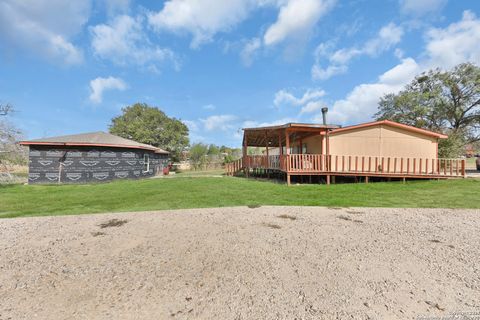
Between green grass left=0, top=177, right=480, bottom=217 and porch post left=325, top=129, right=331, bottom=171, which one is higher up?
porch post left=325, top=129, right=331, bottom=171

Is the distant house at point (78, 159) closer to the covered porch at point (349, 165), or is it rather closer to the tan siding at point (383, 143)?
the covered porch at point (349, 165)

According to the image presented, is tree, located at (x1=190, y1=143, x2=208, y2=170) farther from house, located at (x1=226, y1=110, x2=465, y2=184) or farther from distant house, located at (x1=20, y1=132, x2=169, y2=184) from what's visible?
house, located at (x1=226, y1=110, x2=465, y2=184)

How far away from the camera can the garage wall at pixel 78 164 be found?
43.6 feet

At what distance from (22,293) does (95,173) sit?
13.8 meters

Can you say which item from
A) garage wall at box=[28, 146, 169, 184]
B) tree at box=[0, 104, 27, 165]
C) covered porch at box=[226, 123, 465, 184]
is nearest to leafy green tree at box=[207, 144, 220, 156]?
garage wall at box=[28, 146, 169, 184]

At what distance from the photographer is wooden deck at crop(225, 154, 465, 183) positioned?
34.9ft

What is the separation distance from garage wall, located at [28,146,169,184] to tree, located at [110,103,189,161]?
479 inches

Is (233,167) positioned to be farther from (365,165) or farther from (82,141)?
(82,141)

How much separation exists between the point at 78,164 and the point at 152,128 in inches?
601

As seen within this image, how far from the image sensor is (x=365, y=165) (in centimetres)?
1148

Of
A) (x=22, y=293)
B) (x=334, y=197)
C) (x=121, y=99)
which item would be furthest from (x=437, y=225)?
(x=121, y=99)

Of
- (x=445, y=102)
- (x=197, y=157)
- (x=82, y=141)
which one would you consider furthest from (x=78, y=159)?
(x=445, y=102)

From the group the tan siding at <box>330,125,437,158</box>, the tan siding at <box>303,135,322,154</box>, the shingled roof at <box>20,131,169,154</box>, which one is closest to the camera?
the tan siding at <box>330,125,437,158</box>

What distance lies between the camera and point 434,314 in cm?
195
